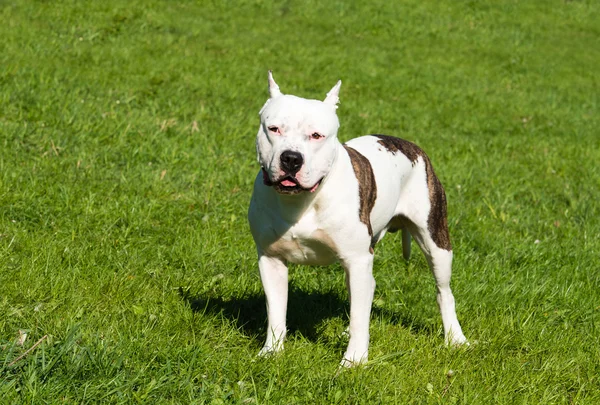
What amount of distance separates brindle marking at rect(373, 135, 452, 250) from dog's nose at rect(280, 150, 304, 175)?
127 centimetres

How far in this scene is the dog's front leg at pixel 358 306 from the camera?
14.5ft

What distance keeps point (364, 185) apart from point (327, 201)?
12.8 inches

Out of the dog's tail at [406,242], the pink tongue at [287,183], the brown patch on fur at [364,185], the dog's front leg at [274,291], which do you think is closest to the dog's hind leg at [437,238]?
the dog's tail at [406,242]

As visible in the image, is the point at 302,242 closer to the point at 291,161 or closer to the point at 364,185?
the point at 364,185

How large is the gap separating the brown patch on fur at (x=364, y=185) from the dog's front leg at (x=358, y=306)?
0.21 meters

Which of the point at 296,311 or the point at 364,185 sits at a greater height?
the point at 364,185

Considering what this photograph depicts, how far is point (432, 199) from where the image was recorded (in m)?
5.11

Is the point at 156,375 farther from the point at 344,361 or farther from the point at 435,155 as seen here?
the point at 435,155

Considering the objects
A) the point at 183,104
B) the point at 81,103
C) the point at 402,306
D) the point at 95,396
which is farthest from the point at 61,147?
the point at 95,396

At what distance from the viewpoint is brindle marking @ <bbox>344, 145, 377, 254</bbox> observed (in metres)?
4.41

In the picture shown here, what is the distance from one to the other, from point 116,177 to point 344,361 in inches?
140

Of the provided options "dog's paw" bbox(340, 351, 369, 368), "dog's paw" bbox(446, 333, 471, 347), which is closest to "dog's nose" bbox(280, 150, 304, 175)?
"dog's paw" bbox(340, 351, 369, 368)

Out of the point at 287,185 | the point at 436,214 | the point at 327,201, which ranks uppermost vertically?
the point at 287,185

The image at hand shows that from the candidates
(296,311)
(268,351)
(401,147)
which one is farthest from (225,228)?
(268,351)
